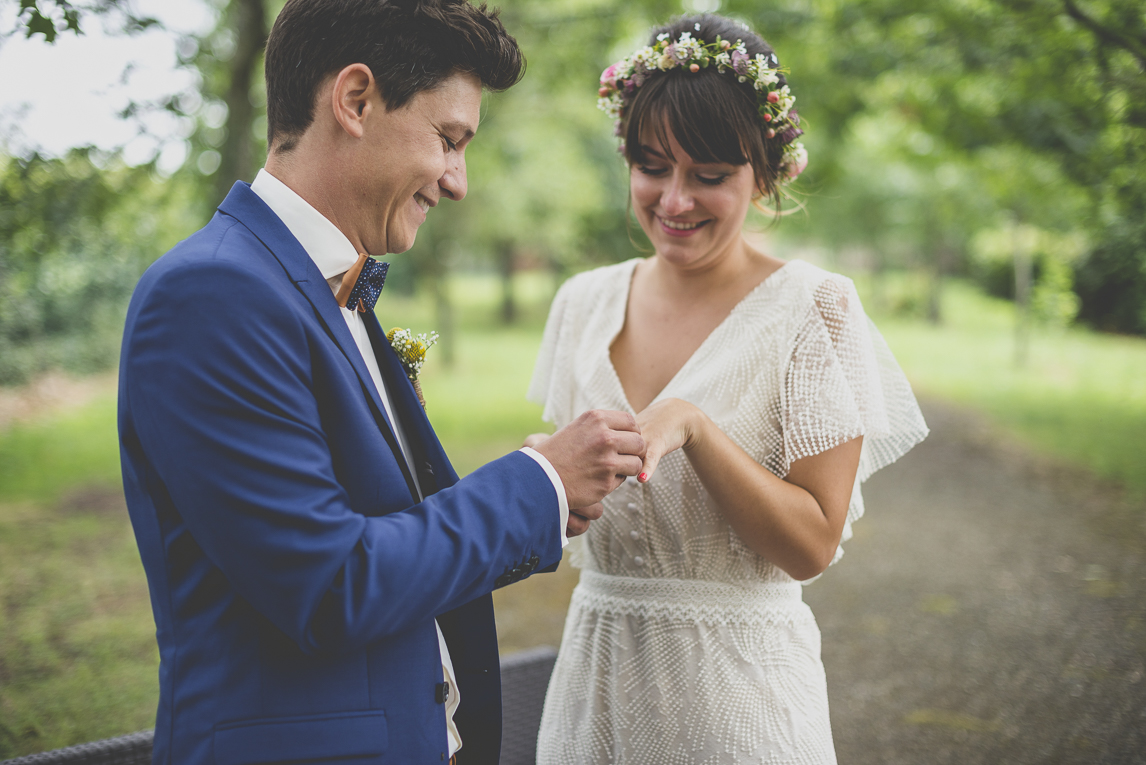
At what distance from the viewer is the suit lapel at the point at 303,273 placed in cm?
144

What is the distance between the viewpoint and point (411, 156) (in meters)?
1.57

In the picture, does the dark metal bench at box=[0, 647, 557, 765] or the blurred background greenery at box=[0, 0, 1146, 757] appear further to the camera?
the blurred background greenery at box=[0, 0, 1146, 757]

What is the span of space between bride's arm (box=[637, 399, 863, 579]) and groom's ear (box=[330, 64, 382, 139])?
2.87 ft

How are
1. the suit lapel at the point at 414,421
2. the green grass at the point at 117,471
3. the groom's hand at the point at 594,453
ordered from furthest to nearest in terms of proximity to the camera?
the green grass at the point at 117,471
the suit lapel at the point at 414,421
the groom's hand at the point at 594,453

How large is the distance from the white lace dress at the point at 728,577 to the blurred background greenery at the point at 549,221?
61 centimetres

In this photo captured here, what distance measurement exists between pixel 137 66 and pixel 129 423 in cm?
286

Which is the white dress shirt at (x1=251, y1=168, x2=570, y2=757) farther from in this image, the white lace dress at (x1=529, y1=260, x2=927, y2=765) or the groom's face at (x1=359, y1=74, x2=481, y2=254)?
the white lace dress at (x1=529, y1=260, x2=927, y2=765)

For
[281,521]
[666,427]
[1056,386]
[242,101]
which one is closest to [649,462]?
[666,427]

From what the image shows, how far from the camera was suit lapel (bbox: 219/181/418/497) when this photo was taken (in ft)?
4.71

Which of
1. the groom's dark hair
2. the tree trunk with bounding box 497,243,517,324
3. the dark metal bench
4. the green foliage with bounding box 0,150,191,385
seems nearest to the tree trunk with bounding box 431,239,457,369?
the green foliage with bounding box 0,150,191,385

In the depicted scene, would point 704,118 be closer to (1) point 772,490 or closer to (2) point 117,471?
(1) point 772,490

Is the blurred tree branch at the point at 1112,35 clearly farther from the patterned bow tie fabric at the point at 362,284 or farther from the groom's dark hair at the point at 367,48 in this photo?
the patterned bow tie fabric at the point at 362,284

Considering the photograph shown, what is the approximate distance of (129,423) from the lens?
1346 mm

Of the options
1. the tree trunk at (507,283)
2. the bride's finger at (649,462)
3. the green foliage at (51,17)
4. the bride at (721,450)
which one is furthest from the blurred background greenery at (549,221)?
the tree trunk at (507,283)
